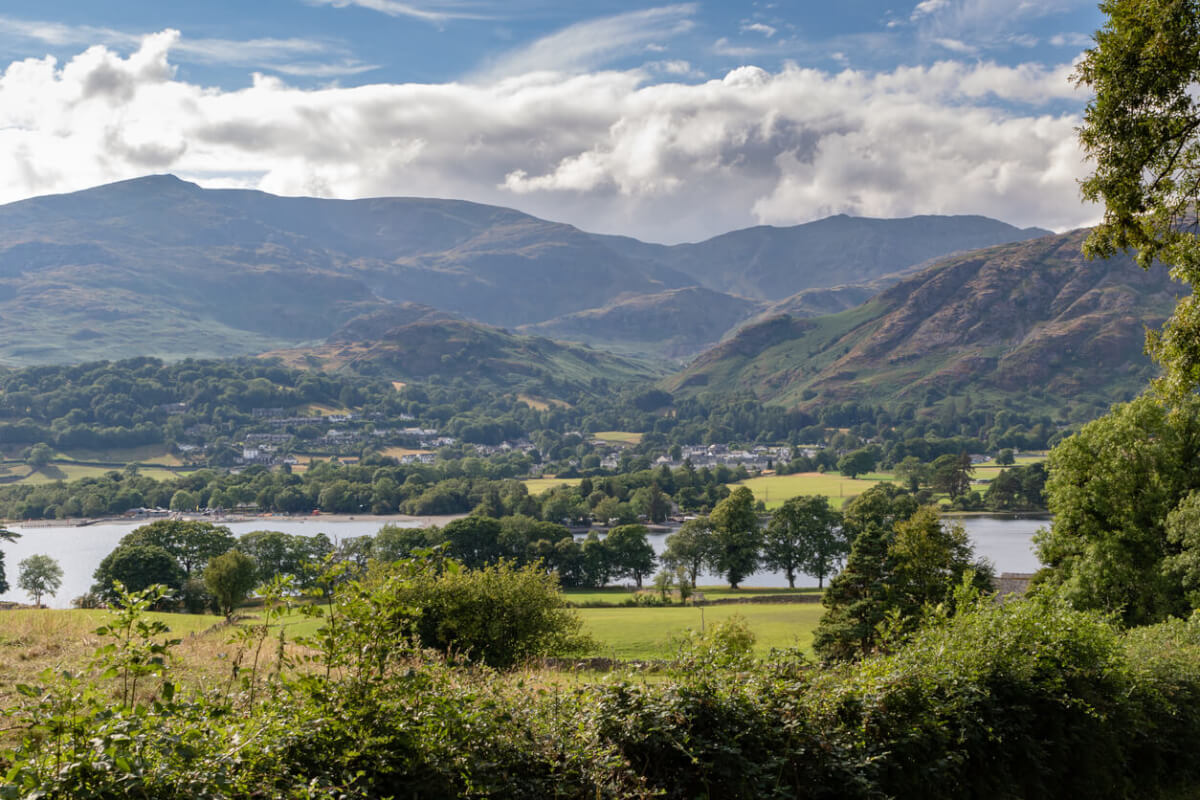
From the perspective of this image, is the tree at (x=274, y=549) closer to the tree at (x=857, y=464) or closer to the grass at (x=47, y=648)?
the grass at (x=47, y=648)

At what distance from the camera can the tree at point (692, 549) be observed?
9456 centimetres

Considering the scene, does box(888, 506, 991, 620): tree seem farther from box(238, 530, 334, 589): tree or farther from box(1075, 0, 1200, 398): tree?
box(238, 530, 334, 589): tree

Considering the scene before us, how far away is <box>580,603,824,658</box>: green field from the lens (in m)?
47.8

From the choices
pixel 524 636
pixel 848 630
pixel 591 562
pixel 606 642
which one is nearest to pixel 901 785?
pixel 524 636

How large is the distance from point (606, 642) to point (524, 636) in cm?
1658

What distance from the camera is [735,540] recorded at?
Answer: 298 ft

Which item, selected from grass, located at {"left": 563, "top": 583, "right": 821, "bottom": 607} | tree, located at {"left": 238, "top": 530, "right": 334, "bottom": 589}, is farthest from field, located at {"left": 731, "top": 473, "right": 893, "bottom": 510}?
tree, located at {"left": 238, "top": 530, "right": 334, "bottom": 589}

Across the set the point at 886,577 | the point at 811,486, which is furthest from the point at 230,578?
the point at 811,486

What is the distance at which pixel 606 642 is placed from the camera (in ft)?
160

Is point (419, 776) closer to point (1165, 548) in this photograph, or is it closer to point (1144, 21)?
point (1144, 21)

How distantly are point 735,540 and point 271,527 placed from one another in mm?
94442

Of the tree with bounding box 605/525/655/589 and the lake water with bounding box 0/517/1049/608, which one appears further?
the lake water with bounding box 0/517/1049/608

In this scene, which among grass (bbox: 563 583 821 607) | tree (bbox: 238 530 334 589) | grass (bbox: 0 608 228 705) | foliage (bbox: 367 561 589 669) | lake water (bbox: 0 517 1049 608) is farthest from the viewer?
lake water (bbox: 0 517 1049 608)

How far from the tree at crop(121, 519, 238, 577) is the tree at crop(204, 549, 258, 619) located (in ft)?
69.3
